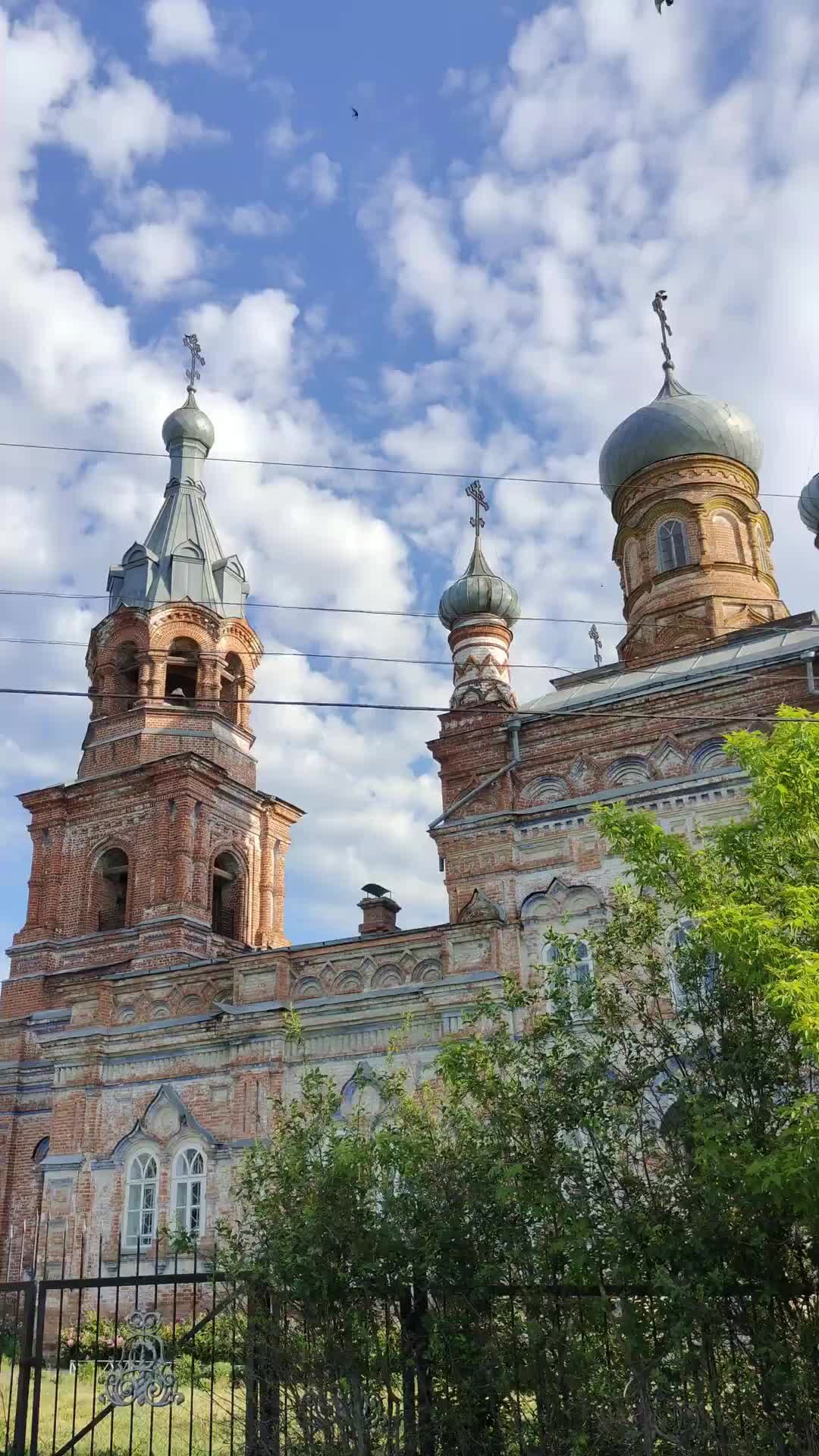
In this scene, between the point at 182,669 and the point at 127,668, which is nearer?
the point at 127,668

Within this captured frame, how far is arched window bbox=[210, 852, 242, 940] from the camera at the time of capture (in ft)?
83.6

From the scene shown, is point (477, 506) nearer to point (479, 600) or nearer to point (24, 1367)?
point (479, 600)

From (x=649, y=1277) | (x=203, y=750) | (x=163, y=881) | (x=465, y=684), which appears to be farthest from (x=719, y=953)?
(x=203, y=750)

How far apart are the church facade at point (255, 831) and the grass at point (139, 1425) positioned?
3.14 metres

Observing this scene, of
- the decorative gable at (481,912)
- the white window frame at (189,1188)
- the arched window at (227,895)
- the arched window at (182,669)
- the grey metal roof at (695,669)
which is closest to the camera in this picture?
the decorative gable at (481,912)

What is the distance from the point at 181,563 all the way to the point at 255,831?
6491mm

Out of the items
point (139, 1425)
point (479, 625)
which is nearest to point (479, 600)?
point (479, 625)

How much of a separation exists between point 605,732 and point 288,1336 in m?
12.6

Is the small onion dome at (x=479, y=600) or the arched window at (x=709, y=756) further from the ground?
the small onion dome at (x=479, y=600)

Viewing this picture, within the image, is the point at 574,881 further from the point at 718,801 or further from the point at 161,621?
the point at 161,621

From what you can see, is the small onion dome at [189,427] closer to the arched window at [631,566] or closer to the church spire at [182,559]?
the church spire at [182,559]

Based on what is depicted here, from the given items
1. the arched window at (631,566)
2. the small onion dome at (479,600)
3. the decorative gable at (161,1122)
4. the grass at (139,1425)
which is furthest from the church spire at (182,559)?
the grass at (139,1425)

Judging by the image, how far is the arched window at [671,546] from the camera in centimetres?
2412

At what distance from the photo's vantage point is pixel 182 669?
89.9ft
